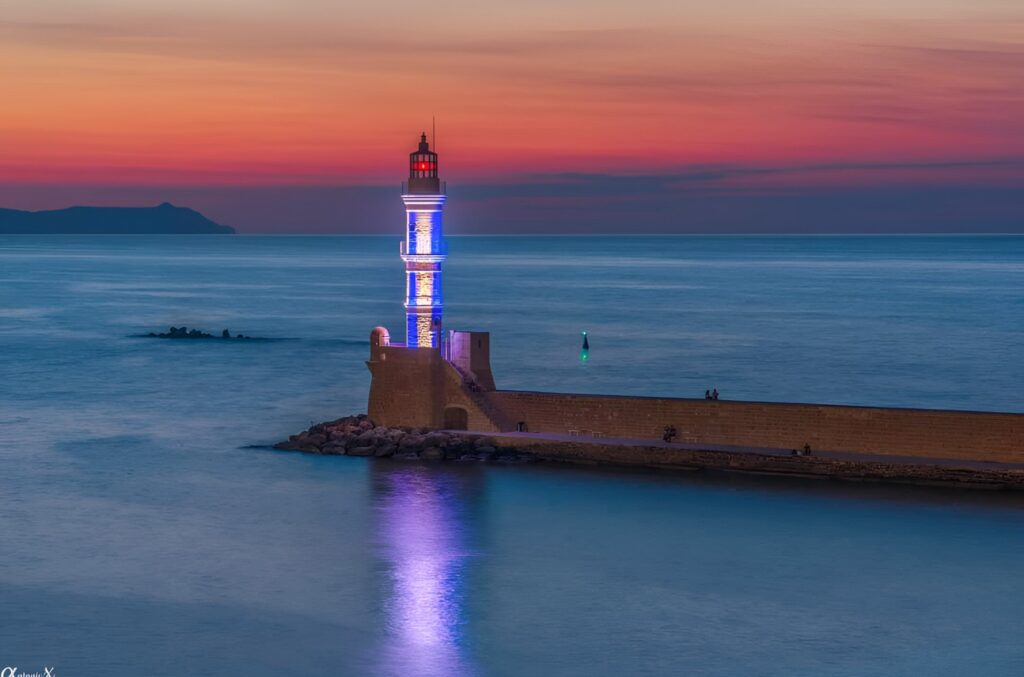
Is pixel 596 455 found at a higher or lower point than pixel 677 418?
lower

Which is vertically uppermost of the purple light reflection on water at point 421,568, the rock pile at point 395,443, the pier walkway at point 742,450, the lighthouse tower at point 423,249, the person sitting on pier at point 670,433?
the lighthouse tower at point 423,249

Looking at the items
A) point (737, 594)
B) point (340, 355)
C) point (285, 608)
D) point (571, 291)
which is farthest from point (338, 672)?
point (571, 291)

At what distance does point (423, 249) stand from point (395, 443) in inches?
159

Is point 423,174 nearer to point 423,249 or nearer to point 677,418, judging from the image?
point 423,249

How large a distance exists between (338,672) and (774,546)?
27.6ft

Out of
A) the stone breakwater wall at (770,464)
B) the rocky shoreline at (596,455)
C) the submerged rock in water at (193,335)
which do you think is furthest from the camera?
the submerged rock in water at (193,335)

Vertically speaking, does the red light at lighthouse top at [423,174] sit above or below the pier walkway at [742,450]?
above

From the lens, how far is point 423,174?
102 ft

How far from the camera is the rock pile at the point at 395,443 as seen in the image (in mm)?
29531

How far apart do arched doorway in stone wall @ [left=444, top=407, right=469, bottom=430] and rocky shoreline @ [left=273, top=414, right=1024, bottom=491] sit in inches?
11.9

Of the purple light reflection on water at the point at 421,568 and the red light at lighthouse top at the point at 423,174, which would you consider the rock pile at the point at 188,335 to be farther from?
the purple light reflection on water at the point at 421,568

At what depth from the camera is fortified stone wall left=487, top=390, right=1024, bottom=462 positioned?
25.8 m

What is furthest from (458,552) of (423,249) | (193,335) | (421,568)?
(193,335)

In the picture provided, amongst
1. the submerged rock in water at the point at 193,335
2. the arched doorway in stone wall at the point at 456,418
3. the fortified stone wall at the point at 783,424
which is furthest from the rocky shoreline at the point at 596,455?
the submerged rock in water at the point at 193,335
